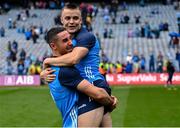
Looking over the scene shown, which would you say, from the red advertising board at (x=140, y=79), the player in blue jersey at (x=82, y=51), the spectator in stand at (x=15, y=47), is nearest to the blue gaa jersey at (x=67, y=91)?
the player in blue jersey at (x=82, y=51)

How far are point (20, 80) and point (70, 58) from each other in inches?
1263

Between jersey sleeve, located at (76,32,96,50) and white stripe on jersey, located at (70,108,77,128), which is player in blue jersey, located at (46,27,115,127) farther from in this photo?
jersey sleeve, located at (76,32,96,50)

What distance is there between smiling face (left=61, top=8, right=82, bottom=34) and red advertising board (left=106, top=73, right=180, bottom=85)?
3043cm

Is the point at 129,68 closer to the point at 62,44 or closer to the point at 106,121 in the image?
the point at 106,121

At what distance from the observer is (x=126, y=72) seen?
124ft

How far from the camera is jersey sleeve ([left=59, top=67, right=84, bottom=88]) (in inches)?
216

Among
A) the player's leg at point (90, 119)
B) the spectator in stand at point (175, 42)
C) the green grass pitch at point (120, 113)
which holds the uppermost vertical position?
the player's leg at point (90, 119)

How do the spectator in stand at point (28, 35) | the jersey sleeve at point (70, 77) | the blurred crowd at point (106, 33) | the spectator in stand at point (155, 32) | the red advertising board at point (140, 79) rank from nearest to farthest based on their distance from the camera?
the jersey sleeve at point (70, 77), the red advertising board at point (140, 79), the blurred crowd at point (106, 33), the spectator in stand at point (155, 32), the spectator in stand at point (28, 35)

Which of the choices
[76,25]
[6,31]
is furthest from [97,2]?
[76,25]

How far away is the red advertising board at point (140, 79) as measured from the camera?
3634 cm

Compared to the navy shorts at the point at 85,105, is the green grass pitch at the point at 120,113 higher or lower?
lower

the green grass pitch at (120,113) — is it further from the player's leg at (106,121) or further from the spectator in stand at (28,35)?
the spectator in stand at (28,35)

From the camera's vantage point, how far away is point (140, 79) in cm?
3688

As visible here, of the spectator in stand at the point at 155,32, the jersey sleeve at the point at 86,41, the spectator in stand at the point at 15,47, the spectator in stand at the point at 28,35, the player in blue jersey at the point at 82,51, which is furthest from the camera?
the spectator in stand at the point at 28,35
